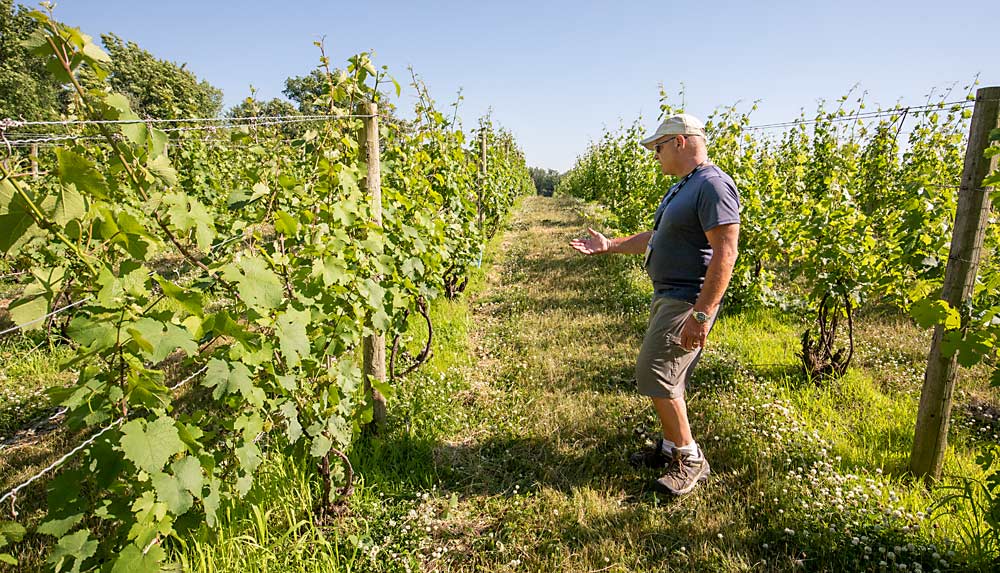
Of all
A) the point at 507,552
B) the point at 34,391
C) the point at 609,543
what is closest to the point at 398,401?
the point at 507,552

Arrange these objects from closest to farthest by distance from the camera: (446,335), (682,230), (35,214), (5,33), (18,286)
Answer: (35,214) < (682,230) < (446,335) < (18,286) < (5,33)

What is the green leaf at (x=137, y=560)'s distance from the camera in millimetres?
1448

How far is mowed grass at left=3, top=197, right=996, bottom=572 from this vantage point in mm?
2242

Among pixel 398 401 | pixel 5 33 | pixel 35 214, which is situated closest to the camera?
pixel 35 214

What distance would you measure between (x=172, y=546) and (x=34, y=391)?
10.6 feet

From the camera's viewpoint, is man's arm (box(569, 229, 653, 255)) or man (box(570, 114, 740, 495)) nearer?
man (box(570, 114, 740, 495))

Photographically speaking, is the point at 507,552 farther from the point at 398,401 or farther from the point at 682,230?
the point at 682,230

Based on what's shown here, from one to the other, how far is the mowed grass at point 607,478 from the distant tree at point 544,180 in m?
52.0

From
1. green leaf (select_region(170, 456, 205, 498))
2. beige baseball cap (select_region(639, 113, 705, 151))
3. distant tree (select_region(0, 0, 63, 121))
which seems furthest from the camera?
distant tree (select_region(0, 0, 63, 121))

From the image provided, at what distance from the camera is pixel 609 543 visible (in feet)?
7.74

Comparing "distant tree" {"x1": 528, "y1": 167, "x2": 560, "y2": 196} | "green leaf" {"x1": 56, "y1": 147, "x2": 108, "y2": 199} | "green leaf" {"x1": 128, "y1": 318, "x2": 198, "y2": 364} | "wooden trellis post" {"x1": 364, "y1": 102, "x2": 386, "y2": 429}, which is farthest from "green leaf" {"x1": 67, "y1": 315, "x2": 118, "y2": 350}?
"distant tree" {"x1": 528, "y1": 167, "x2": 560, "y2": 196}

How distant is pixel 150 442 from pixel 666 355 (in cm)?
221

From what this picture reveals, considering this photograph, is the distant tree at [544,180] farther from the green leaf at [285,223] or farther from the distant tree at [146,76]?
the green leaf at [285,223]

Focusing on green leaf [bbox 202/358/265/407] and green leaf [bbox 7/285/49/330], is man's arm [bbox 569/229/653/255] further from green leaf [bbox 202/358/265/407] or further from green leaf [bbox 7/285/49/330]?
green leaf [bbox 7/285/49/330]
